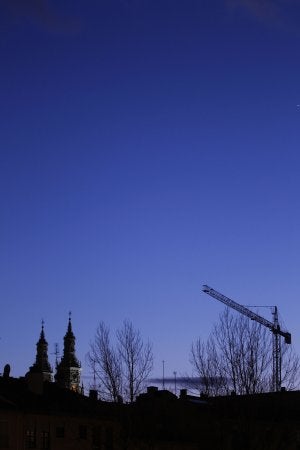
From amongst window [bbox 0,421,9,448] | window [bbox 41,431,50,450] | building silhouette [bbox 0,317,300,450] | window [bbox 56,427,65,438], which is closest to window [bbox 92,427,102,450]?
building silhouette [bbox 0,317,300,450]

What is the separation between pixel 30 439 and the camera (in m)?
61.9

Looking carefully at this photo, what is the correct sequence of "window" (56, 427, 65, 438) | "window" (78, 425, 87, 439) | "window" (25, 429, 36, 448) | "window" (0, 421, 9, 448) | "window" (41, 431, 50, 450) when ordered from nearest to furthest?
"window" (0, 421, 9, 448), "window" (25, 429, 36, 448), "window" (41, 431, 50, 450), "window" (56, 427, 65, 438), "window" (78, 425, 87, 439)

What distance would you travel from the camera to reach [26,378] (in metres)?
71.7

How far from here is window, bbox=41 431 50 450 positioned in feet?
206

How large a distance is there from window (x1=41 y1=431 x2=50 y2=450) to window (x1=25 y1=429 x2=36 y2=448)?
0.85 metres

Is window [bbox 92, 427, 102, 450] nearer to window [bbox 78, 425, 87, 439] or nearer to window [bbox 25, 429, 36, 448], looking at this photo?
window [bbox 78, 425, 87, 439]

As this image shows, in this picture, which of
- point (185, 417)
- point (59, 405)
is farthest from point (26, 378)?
point (185, 417)

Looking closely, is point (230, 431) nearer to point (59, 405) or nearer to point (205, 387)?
point (205, 387)

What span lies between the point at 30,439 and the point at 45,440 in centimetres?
160

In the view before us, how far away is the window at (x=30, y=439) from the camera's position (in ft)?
201

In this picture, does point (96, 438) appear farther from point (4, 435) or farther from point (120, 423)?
point (4, 435)

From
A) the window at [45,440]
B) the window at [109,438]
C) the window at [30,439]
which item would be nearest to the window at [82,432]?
the window at [109,438]

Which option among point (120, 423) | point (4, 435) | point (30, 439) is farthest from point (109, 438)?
point (4, 435)

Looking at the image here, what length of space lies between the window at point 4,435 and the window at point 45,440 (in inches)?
144
